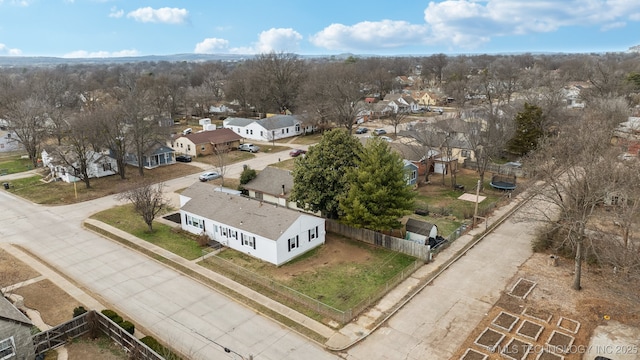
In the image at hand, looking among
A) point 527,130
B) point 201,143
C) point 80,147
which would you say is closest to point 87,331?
point 80,147

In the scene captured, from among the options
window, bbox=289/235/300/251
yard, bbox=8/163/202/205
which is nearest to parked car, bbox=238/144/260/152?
yard, bbox=8/163/202/205

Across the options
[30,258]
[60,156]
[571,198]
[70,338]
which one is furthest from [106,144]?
[571,198]

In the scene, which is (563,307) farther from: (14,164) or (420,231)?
(14,164)

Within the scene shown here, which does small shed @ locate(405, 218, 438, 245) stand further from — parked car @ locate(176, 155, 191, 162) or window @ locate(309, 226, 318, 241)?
parked car @ locate(176, 155, 191, 162)

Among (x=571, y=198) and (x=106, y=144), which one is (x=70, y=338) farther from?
(x=106, y=144)

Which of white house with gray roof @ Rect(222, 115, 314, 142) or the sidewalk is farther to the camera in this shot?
white house with gray roof @ Rect(222, 115, 314, 142)

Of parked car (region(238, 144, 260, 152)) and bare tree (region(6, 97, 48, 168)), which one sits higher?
bare tree (region(6, 97, 48, 168))
